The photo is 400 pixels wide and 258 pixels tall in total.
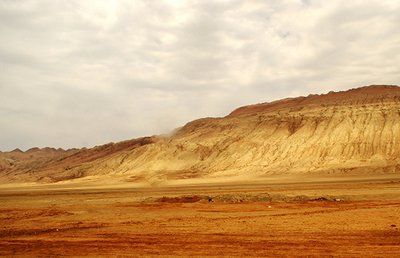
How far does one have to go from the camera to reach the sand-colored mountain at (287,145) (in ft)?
215

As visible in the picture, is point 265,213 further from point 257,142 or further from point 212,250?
point 257,142

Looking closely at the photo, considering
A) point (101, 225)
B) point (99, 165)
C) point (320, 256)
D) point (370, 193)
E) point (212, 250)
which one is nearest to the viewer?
point (320, 256)

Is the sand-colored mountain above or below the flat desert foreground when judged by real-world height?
above

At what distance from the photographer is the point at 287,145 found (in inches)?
2926

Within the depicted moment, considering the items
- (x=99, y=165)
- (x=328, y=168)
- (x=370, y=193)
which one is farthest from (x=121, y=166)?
(x=370, y=193)

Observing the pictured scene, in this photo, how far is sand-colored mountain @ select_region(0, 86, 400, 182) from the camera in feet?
215

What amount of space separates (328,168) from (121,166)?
39.5 m

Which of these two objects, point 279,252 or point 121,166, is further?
point 121,166

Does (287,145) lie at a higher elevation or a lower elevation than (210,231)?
higher

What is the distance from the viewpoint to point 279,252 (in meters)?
11.9

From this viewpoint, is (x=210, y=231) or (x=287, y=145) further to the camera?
(x=287, y=145)

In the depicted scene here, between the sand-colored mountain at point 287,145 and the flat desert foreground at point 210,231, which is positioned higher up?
the sand-colored mountain at point 287,145

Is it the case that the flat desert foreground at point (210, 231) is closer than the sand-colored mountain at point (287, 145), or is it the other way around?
the flat desert foreground at point (210, 231)

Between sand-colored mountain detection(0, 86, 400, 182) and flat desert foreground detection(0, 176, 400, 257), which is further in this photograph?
sand-colored mountain detection(0, 86, 400, 182)
